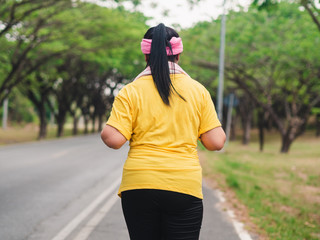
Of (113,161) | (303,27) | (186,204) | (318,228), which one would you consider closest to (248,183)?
(318,228)

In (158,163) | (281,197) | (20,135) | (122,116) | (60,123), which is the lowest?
(20,135)

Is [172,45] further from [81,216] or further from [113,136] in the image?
[81,216]

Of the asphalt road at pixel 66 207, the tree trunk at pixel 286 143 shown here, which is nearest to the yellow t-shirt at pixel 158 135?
the asphalt road at pixel 66 207

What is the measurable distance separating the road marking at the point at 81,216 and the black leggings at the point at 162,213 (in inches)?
119

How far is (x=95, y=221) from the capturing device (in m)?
5.58

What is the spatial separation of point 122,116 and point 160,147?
0.82 feet

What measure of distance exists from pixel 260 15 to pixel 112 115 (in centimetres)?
1871

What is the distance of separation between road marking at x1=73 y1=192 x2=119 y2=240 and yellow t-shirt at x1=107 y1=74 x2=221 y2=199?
3.13m

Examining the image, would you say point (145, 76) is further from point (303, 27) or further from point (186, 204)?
point (303, 27)

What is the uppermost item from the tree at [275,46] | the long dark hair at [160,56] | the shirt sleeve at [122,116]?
the tree at [275,46]

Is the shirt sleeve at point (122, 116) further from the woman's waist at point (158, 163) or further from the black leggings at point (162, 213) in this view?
the black leggings at point (162, 213)

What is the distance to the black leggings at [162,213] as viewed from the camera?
195cm

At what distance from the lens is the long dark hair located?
6.66 feet

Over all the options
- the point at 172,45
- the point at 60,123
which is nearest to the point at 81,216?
the point at 172,45
